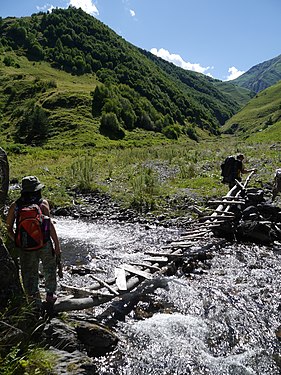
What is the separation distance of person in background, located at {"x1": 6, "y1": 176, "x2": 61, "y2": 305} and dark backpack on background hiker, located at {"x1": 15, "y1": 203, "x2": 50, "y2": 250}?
0.05 metres

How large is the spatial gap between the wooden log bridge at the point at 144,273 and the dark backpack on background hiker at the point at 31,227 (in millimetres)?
1714

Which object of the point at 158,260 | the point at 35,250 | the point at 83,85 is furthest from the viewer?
the point at 83,85

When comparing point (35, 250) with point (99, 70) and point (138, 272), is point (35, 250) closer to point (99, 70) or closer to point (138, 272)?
point (138, 272)

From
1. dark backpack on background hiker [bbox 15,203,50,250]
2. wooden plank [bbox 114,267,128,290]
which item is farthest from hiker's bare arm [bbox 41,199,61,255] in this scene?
wooden plank [bbox 114,267,128,290]

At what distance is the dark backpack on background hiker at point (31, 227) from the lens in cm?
554

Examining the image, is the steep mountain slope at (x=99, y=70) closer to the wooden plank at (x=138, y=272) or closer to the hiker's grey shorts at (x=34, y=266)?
the wooden plank at (x=138, y=272)

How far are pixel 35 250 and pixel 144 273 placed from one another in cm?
395

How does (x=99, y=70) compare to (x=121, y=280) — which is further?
(x=99, y=70)

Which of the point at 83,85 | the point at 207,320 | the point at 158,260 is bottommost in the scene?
the point at 207,320

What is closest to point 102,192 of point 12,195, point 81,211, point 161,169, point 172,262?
point 81,211

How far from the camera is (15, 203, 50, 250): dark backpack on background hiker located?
18.2 feet

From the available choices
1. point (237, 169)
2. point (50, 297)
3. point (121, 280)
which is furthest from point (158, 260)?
point (237, 169)

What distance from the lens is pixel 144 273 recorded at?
900 centimetres

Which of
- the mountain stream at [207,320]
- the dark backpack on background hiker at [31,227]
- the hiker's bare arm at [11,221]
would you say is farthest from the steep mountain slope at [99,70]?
the dark backpack on background hiker at [31,227]
